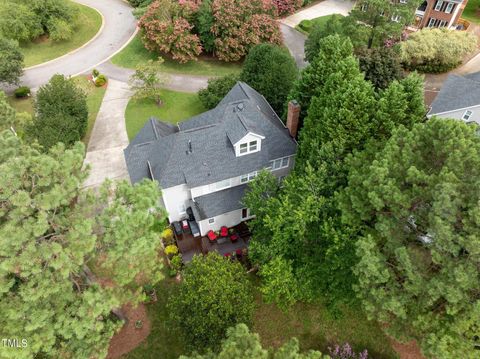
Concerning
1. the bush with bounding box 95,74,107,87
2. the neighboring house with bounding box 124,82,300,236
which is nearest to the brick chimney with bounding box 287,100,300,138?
the neighboring house with bounding box 124,82,300,236

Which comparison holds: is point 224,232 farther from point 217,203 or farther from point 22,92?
point 22,92

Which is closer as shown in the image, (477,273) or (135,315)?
(477,273)

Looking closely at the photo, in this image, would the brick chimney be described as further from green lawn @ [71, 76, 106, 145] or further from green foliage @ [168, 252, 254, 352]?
green lawn @ [71, 76, 106, 145]

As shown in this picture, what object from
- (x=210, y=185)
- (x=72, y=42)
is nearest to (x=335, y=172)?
(x=210, y=185)

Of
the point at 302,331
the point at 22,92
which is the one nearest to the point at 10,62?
the point at 22,92

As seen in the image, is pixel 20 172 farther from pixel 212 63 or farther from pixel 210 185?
pixel 212 63
